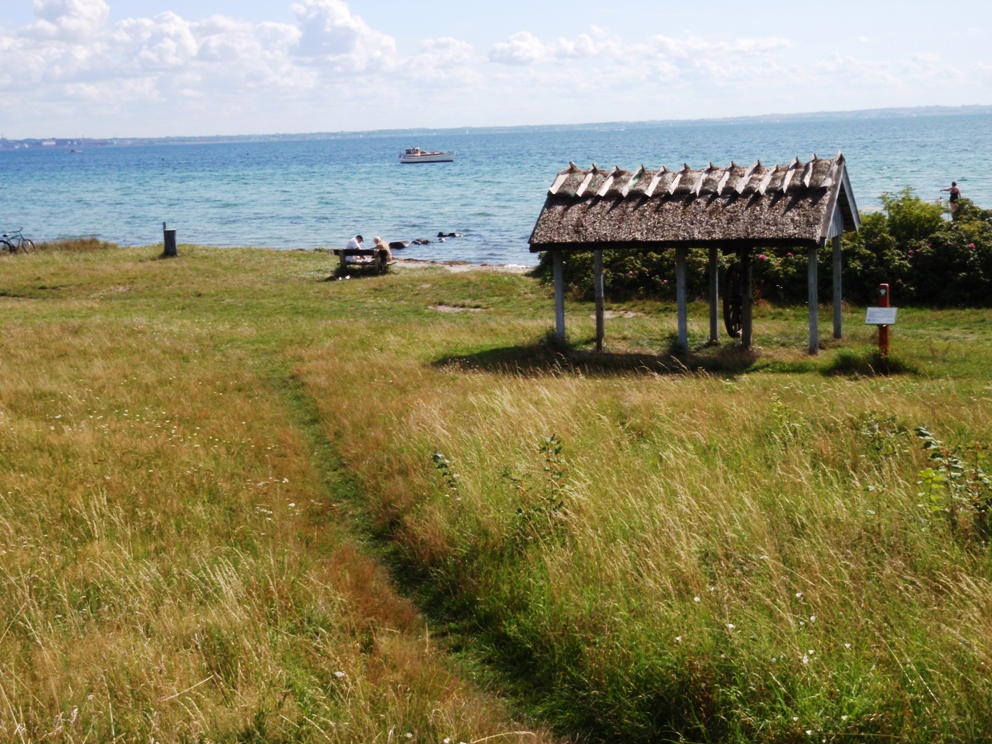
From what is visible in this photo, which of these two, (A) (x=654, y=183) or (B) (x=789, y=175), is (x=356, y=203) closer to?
(A) (x=654, y=183)

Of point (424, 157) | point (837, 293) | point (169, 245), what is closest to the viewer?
point (837, 293)

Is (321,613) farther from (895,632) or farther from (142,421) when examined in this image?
(142,421)

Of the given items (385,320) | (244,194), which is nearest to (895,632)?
(385,320)

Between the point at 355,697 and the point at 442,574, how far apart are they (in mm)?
2238

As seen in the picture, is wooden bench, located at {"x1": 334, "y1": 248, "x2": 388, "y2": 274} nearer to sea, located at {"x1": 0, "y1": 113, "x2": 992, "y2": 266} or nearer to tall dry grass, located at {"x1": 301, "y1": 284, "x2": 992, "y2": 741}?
sea, located at {"x1": 0, "y1": 113, "x2": 992, "y2": 266}

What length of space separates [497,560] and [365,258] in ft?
88.5

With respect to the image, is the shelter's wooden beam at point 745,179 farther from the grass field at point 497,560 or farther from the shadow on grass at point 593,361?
the grass field at point 497,560

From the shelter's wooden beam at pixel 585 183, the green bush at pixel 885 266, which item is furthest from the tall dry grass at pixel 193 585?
the green bush at pixel 885 266

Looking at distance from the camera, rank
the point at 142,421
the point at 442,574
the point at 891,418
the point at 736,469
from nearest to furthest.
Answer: the point at 442,574, the point at 736,469, the point at 891,418, the point at 142,421

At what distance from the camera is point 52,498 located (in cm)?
966

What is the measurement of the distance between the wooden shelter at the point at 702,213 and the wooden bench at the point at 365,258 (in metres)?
14.7

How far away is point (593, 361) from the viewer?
18.1 meters

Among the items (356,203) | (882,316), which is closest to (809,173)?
(882,316)

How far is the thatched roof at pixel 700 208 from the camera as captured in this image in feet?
57.9
